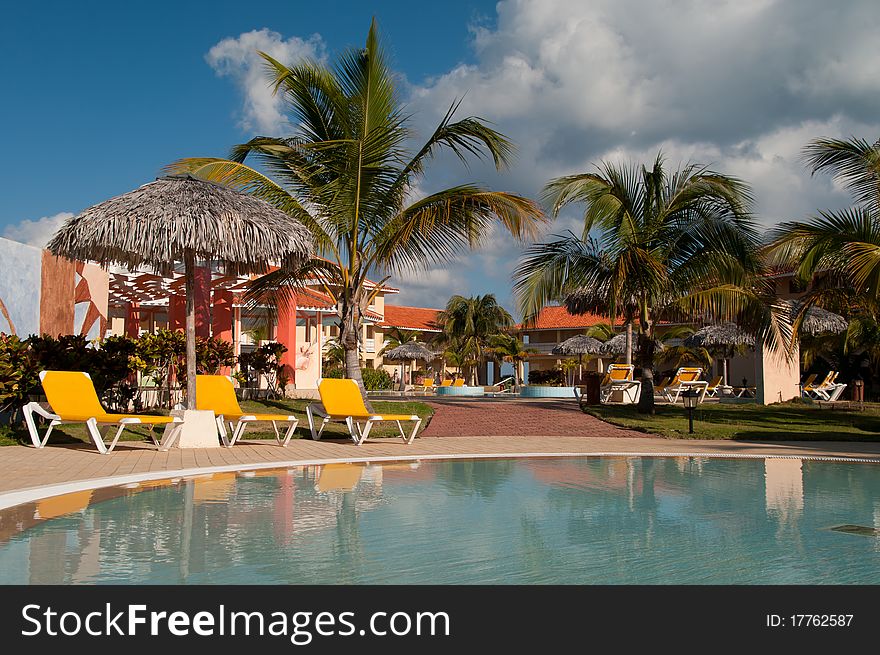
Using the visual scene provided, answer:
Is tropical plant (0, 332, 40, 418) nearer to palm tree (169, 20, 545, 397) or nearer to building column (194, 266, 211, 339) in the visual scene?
palm tree (169, 20, 545, 397)

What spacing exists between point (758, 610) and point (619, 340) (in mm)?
30963

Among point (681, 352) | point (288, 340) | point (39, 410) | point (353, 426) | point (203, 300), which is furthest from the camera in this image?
point (681, 352)

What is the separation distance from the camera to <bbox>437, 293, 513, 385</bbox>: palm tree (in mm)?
50438

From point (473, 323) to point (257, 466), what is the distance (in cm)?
4310

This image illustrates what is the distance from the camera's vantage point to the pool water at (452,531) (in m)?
3.81

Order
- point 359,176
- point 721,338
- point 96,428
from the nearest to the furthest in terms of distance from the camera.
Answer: point 96,428 < point 359,176 < point 721,338

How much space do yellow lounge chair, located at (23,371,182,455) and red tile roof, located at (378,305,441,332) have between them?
146 ft

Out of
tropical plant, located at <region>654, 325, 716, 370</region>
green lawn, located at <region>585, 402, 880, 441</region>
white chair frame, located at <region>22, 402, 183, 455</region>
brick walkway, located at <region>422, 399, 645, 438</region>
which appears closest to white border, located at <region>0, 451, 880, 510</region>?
white chair frame, located at <region>22, 402, 183, 455</region>

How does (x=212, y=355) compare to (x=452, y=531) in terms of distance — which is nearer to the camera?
(x=452, y=531)

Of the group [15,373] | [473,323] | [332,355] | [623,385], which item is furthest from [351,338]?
[473,323]

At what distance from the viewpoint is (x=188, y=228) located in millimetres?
9609

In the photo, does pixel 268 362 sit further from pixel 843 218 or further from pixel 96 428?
pixel 843 218

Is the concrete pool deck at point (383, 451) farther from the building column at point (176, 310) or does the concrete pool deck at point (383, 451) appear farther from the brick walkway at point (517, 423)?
the building column at point (176, 310)

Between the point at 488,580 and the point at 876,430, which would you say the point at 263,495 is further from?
the point at 876,430
